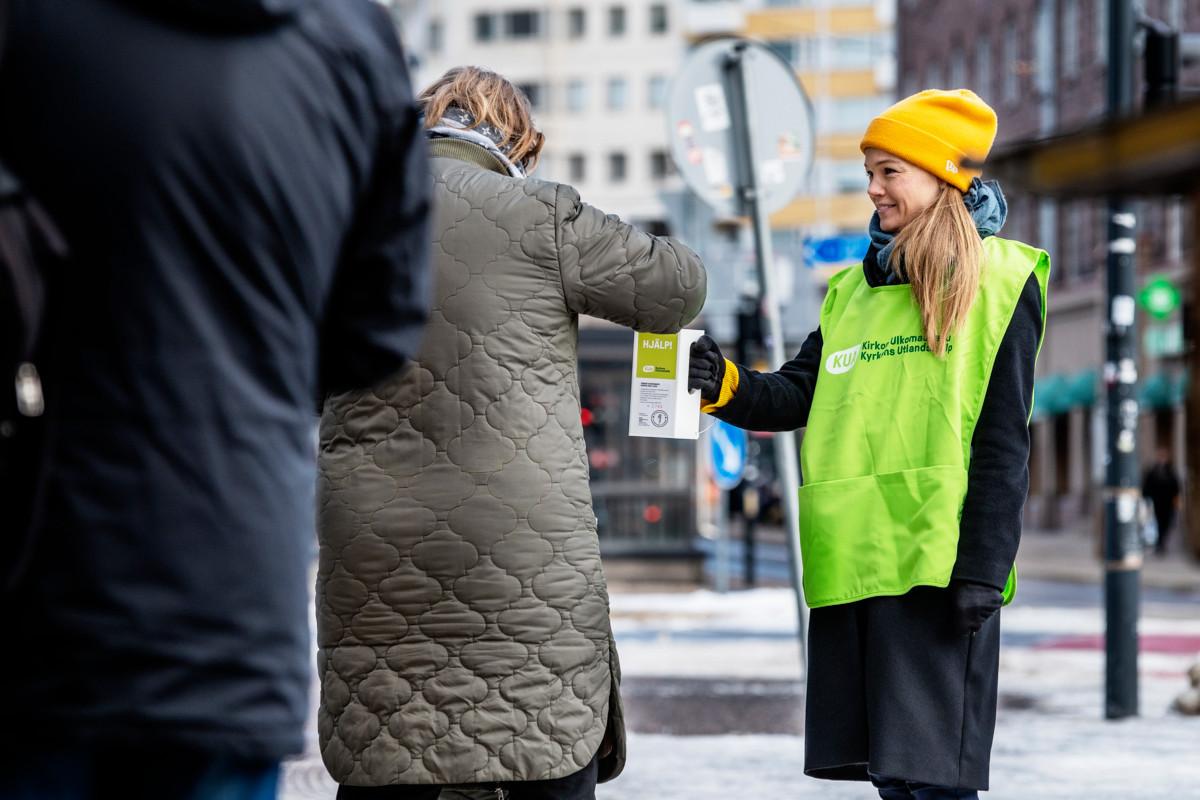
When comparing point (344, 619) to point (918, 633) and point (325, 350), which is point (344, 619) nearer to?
point (918, 633)

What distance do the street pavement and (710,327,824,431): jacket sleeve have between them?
7.86 ft

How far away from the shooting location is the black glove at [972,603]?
13.0ft

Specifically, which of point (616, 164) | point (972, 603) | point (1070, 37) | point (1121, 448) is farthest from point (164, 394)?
point (616, 164)

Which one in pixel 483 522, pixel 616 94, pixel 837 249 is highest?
pixel 616 94

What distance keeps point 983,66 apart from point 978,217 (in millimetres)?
49882

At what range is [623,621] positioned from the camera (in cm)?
1506

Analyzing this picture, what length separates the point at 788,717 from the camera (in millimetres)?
8992

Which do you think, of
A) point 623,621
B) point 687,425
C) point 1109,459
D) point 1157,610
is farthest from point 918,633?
point 1157,610

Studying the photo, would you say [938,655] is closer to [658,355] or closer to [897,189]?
[658,355]

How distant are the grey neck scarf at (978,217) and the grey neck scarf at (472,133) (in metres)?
0.81

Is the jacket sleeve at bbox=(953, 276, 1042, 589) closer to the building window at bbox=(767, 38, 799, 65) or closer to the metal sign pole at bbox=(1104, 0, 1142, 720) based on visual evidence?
the metal sign pole at bbox=(1104, 0, 1142, 720)

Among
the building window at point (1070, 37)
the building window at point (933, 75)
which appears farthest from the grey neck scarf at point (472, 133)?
the building window at point (933, 75)

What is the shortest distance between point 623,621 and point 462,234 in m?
11.5

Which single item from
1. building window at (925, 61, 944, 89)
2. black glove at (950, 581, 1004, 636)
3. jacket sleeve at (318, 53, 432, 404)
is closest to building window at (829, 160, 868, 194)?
building window at (925, 61, 944, 89)
